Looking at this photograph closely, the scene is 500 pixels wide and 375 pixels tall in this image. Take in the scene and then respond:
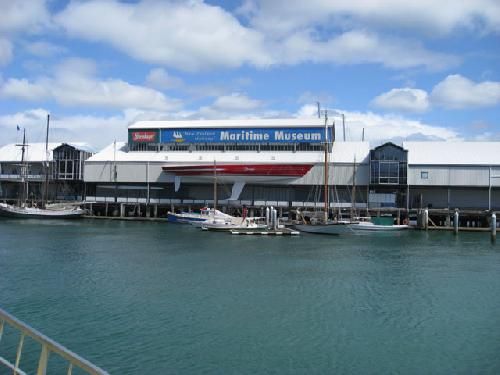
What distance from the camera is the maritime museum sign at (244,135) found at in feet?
219

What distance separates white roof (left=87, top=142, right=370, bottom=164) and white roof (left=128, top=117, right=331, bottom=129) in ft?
11.5

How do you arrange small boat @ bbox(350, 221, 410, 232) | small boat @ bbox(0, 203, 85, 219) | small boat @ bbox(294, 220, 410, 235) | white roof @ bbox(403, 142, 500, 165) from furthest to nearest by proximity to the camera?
small boat @ bbox(0, 203, 85, 219)
white roof @ bbox(403, 142, 500, 165)
small boat @ bbox(350, 221, 410, 232)
small boat @ bbox(294, 220, 410, 235)

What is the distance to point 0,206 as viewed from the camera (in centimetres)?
6725

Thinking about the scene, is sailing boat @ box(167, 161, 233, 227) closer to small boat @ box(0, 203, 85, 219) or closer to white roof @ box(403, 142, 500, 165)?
small boat @ box(0, 203, 85, 219)

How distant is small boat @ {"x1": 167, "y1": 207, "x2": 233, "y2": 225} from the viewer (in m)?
57.2

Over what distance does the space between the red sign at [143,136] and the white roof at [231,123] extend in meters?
0.85

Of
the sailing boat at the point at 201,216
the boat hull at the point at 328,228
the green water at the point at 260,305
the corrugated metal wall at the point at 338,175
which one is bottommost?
the green water at the point at 260,305

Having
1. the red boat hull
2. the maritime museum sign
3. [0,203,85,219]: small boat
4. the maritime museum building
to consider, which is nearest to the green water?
the maritime museum building

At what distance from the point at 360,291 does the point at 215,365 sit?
11.9m

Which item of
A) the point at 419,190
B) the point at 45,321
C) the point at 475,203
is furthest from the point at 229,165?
the point at 45,321

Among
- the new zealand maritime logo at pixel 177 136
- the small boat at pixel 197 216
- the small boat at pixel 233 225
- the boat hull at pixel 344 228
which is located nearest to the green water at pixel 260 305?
the boat hull at pixel 344 228

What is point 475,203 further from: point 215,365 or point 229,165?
point 215,365

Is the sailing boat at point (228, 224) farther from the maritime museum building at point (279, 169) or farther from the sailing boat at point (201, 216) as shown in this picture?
the maritime museum building at point (279, 169)

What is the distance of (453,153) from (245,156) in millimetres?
25795
